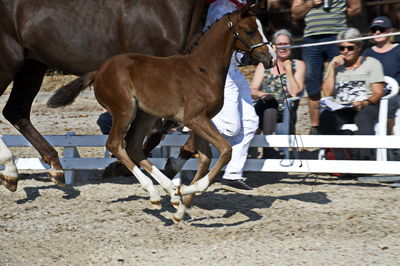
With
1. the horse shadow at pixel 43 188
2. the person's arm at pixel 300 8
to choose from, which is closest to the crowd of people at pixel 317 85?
the person's arm at pixel 300 8

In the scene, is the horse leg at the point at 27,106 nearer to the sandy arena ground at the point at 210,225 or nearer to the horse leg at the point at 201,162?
the sandy arena ground at the point at 210,225

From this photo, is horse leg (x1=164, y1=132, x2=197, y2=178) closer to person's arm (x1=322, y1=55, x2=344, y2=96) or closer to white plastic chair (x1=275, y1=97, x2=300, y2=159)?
white plastic chair (x1=275, y1=97, x2=300, y2=159)

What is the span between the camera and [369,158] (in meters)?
7.25

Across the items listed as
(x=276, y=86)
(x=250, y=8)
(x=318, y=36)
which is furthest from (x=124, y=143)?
(x=318, y=36)

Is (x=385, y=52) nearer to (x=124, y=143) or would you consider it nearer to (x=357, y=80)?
(x=357, y=80)

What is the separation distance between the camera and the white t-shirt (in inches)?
278

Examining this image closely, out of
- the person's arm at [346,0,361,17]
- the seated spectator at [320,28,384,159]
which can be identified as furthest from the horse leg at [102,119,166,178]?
the person's arm at [346,0,361,17]

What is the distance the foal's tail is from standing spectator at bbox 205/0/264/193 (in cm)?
111

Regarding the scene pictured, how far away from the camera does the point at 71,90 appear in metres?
6.04

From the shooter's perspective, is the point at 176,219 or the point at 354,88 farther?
the point at 354,88

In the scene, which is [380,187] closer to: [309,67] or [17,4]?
[309,67]

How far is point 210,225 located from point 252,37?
1423mm

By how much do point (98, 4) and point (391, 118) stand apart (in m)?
2.96

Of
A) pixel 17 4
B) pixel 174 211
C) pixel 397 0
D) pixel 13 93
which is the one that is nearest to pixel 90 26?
pixel 17 4
